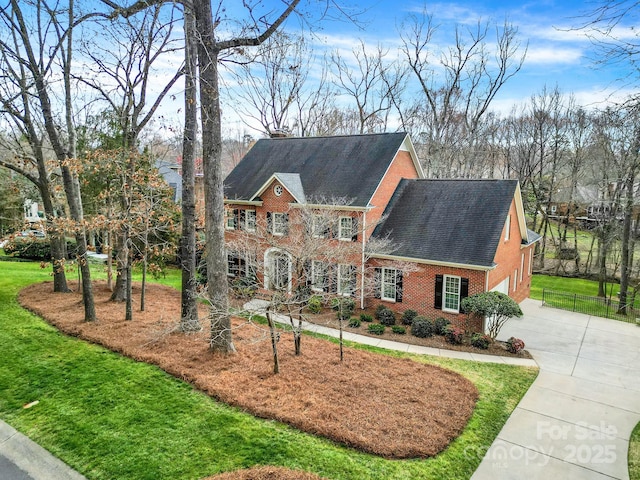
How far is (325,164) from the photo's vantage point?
21.4 metres

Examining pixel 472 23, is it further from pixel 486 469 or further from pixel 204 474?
pixel 204 474

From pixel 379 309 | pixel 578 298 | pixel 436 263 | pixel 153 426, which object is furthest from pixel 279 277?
pixel 578 298

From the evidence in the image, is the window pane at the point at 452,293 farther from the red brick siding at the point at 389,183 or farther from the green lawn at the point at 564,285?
the green lawn at the point at 564,285

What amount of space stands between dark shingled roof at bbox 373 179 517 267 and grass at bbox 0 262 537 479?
6.18m

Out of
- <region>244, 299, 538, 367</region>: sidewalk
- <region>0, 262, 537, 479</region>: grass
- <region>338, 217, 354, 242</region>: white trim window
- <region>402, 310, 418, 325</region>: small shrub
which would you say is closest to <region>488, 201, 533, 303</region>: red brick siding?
<region>402, 310, 418, 325</region>: small shrub

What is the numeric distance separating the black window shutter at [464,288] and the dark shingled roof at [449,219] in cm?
80

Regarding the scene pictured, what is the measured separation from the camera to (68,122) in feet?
41.4

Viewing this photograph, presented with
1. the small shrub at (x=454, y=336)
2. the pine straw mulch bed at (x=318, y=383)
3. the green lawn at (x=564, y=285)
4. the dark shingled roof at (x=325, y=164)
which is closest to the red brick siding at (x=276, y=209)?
the dark shingled roof at (x=325, y=164)

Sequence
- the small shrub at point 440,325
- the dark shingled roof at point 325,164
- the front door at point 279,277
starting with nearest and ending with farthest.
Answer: the front door at point 279,277 < the small shrub at point 440,325 < the dark shingled roof at point 325,164

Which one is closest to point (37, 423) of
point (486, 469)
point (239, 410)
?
point (239, 410)

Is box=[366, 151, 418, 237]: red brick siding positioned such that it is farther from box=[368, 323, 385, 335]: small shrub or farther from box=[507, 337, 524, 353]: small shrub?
box=[507, 337, 524, 353]: small shrub

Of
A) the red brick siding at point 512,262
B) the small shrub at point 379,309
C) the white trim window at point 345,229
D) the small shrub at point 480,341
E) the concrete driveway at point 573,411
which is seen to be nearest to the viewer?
the concrete driveway at point 573,411

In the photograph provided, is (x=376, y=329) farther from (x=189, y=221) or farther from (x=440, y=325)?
(x=189, y=221)

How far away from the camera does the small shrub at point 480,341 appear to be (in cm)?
1448
